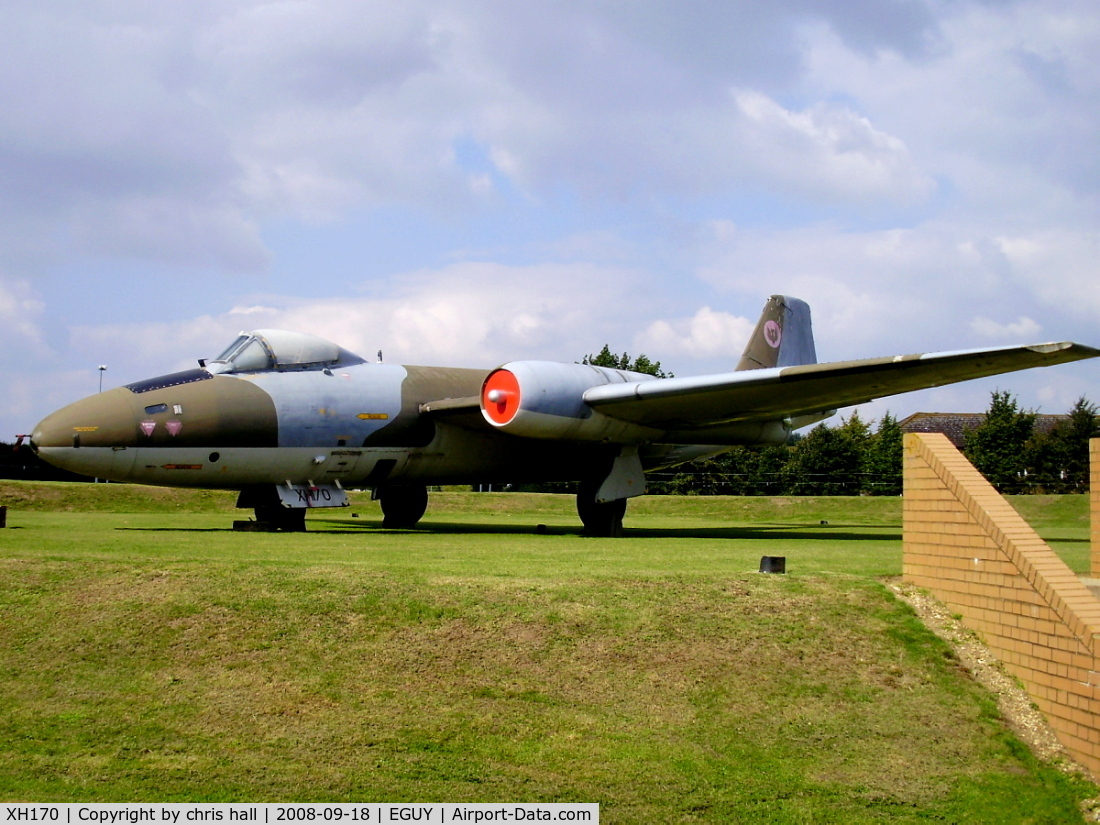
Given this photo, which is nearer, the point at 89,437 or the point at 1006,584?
the point at 1006,584

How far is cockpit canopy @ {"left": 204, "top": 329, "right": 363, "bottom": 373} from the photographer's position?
1761 cm

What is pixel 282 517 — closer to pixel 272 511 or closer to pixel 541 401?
pixel 272 511

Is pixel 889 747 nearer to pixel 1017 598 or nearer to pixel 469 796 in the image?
pixel 1017 598

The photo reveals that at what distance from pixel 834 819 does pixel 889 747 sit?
42.6 inches

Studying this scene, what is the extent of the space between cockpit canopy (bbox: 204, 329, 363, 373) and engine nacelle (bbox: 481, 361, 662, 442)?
10.2 ft

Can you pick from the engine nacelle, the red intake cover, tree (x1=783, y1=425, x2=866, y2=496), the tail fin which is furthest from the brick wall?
tree (x1=783, y1=425, x2=866, y2=496)

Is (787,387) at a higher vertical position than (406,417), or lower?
higher

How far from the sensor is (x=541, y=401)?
17.7 m

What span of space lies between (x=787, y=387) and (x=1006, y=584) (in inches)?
353

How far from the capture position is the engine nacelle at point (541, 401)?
57.7 ft

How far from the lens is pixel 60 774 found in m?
6.42

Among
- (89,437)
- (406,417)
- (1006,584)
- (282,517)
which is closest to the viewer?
(1006,584)

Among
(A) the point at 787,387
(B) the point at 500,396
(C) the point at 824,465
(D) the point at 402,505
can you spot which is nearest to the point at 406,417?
(B) the point at 500,396

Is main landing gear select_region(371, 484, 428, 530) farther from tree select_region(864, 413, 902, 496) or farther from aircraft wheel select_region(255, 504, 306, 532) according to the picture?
tree select_region(864, 413, 902, 496)
